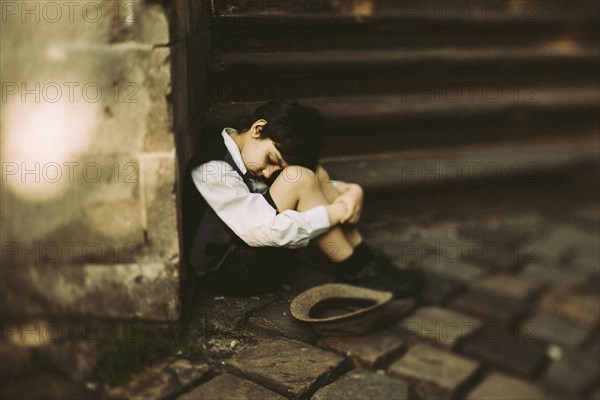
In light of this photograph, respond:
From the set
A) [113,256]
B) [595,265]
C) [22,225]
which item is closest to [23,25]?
[22,225]

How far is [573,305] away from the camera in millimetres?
2723

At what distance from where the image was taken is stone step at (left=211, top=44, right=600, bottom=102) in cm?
274

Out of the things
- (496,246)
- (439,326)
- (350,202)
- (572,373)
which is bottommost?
(572,373)

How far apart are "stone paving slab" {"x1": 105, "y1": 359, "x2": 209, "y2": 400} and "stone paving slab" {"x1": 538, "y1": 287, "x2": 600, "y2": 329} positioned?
1540 mm

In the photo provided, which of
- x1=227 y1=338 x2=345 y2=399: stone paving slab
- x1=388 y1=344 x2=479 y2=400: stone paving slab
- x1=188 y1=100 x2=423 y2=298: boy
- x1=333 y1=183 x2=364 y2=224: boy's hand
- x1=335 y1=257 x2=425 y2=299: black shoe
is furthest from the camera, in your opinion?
x1=335 y1=257 x2=425 y2=299: black shoe

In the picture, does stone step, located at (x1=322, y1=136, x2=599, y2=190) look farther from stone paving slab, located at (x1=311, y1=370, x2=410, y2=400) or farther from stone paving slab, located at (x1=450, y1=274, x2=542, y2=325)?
stone paving slab, located at (x1=311, y1=370, x2=410, y2=400)

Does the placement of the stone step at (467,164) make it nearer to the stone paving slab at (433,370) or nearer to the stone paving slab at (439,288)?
the stone paving slab at (439,288)

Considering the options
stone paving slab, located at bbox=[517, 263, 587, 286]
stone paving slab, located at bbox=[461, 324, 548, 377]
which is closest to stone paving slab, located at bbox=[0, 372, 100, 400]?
stone paving slab, located at bbox=[461, 324, 548, 377]

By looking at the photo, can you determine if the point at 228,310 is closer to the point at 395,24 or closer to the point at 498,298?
the point at 498,298

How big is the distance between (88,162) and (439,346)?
55.4 inches

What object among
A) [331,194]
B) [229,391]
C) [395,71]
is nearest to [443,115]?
[395,71]

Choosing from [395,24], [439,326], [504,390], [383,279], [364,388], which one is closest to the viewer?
[364,388]

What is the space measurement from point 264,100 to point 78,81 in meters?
1.04

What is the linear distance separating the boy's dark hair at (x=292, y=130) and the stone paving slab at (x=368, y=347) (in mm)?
635
